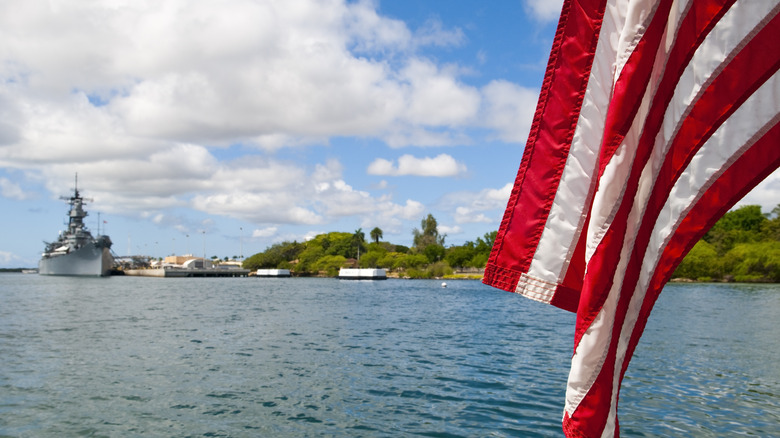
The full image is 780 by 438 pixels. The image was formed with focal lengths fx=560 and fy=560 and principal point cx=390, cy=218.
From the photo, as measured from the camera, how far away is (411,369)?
73.6ft

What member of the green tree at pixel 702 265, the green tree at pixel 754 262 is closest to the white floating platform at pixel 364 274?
the green tree at pixel 702 265

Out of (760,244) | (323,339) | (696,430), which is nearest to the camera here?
(696,430)

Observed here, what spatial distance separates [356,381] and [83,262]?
18084cm

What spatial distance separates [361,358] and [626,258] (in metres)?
22.9

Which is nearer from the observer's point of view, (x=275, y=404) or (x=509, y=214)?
(x=509, y=214)

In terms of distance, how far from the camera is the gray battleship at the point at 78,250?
17050 centimetres

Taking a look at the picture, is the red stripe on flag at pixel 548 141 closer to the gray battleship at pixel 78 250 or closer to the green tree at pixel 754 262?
the green tree at pixel 754 262

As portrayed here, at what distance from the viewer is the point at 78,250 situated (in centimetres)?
17038

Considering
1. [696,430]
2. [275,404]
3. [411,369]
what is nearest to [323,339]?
[411,369]

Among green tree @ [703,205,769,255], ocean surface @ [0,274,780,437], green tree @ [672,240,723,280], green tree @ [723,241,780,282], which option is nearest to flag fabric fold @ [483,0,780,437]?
ocean surface @ [0,274,780,437]

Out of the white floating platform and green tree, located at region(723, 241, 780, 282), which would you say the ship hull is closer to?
the white floating platform

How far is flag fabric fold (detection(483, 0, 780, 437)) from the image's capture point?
121 inches

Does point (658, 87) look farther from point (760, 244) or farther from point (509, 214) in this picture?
point (760, 244)

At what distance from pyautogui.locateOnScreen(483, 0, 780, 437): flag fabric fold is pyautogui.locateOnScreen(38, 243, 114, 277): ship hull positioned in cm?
18828
